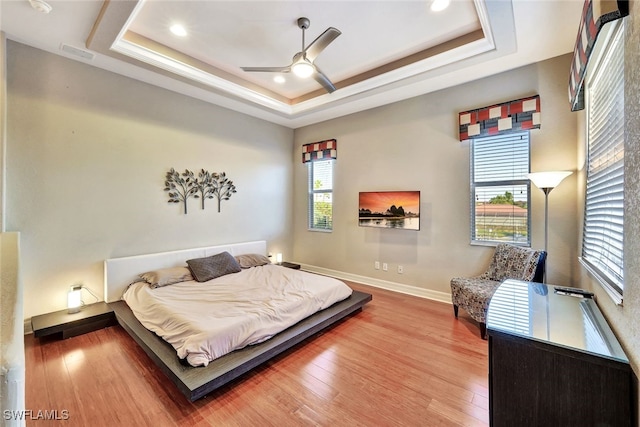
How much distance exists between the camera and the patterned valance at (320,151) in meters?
5.22

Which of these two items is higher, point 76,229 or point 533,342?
point 76,229

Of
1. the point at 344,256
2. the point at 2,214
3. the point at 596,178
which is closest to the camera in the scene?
the point at 596,178

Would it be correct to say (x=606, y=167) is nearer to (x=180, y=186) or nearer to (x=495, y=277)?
(x=495, y=277)

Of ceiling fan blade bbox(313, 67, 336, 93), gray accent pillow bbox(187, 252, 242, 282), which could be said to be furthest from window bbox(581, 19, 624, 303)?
gray accent pillow bbox(187, 252, 242, 282)

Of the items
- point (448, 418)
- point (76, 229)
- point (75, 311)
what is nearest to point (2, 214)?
point (76, 229)

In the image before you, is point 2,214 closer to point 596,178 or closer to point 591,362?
point 591,362

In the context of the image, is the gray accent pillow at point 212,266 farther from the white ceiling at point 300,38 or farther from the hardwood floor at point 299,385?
the white ceiling at point 300,38

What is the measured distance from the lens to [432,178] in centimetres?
409

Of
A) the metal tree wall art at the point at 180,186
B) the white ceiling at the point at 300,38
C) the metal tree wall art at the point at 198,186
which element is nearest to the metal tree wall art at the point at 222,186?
the metal tree wall art at the point at 198,186

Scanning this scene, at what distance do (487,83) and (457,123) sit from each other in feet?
1.95

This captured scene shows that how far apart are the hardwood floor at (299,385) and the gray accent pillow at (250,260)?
1776mm

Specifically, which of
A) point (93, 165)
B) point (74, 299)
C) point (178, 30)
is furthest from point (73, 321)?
point (178, 30)

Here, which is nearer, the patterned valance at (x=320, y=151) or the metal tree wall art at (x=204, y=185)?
the metal tree wall art at (x=204, y=185)

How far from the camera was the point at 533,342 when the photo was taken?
1.29 m
